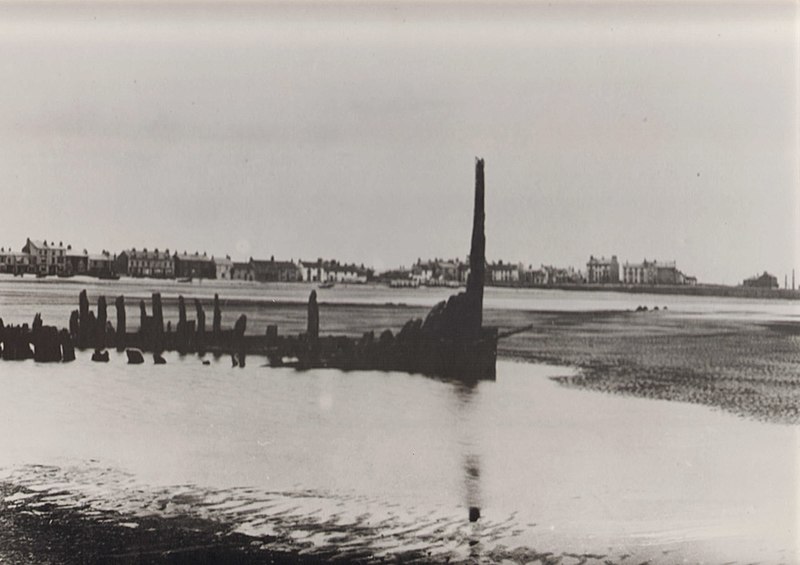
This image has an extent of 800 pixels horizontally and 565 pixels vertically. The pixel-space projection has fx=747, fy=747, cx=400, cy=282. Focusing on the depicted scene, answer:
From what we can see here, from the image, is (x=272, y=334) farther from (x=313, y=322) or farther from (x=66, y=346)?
(x=66, y=346)

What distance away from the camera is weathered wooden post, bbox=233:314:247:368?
7373 mm

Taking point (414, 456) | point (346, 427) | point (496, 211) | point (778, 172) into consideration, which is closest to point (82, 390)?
point (346, 427)

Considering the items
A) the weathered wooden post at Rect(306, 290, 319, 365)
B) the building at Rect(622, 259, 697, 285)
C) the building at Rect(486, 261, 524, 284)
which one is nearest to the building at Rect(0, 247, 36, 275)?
the weathered wooden post at Rect(306, 290, 319, 365)

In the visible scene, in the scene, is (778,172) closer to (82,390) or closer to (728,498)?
(728,498)

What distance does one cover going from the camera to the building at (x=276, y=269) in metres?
6.54

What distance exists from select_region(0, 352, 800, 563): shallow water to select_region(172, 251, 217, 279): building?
3.37 feet

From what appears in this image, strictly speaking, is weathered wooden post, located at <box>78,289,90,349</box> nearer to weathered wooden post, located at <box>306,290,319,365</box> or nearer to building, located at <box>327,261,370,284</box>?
weathered wooden post, located at <box>306,290,319,365</box>

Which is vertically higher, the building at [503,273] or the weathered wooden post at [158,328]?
the building at [503,273]

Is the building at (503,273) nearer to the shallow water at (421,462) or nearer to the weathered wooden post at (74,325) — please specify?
the shallow water at (421,462)

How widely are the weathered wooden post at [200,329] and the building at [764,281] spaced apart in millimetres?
4865

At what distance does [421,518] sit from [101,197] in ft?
12.6

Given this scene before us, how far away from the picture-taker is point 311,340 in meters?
7.52

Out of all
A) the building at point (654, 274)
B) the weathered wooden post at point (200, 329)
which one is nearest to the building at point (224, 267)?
the weathered wooden post at point (200, 329)

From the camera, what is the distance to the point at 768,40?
231 inches
